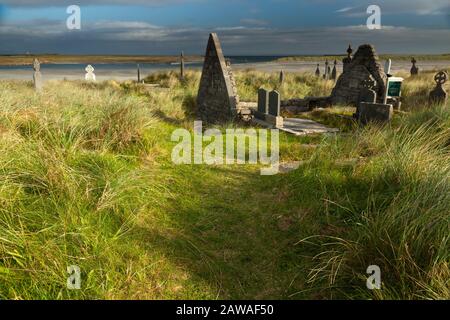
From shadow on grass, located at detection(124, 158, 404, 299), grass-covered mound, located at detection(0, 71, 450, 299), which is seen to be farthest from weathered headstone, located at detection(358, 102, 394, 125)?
shadow on grass, located at detection(124, 158, 404, 299)

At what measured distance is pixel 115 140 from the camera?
5.66m

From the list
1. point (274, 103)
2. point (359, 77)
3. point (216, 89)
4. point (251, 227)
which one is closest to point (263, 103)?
point (274, 103)

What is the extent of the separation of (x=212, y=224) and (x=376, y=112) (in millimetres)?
6235

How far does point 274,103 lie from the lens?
9.88m

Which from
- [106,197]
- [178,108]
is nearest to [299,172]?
[106,197]

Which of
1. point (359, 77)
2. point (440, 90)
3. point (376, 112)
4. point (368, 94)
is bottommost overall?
point (376, 112)

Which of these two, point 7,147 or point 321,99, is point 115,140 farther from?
point 321,99

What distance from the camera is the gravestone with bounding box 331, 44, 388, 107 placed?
12.9 meters

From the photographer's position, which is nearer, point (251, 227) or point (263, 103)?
point (251, 227)

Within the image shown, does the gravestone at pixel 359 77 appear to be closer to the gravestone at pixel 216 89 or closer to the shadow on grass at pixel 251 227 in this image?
the gravestone at pixel 216 89

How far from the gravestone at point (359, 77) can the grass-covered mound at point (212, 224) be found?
8.79m

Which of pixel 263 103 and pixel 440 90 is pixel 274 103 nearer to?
pixel 263 103

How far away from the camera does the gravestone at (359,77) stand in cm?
1286

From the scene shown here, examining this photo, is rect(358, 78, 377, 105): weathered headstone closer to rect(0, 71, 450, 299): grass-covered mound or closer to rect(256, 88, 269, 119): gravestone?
rect(256, 88, 269, 119): gravestone
